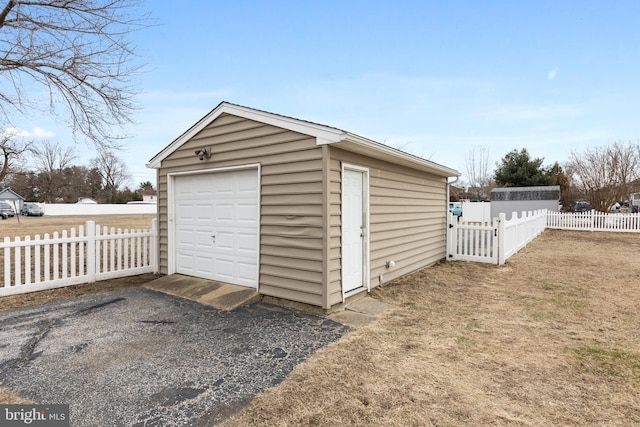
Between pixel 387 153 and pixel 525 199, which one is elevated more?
pixel 387 153

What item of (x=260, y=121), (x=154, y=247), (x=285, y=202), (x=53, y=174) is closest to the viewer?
(x=285, y=202)

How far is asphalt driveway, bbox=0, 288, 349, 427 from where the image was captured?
2432mm

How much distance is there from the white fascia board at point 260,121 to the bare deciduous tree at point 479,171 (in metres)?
34.2

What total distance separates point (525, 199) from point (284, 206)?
21.4m

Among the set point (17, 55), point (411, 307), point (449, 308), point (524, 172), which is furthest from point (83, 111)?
point (524, 172)

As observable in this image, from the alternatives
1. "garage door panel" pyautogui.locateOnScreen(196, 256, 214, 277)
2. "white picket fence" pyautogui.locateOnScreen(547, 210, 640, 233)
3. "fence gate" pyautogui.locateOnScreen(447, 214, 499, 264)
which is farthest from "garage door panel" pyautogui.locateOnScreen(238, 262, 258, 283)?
"white picket fence" pyautogui.locateOnScreen(547, 210, 640, 233)

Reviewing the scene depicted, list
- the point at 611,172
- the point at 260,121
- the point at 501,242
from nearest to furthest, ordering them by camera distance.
Answer: the point at 260,121
the point at 501,242
the point at 611,172

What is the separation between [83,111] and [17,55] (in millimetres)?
1392

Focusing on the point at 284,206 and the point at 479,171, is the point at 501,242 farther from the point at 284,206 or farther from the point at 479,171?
the point at 479,171

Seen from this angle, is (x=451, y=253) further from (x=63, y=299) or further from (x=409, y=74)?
(x=63, y=299)

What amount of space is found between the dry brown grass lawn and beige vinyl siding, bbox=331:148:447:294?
30.8 inches

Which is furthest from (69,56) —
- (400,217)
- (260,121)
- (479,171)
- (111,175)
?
(111,175)

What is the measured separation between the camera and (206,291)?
17.5ft

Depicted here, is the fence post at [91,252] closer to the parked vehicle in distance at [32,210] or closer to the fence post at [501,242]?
the fence post at [501,242]
